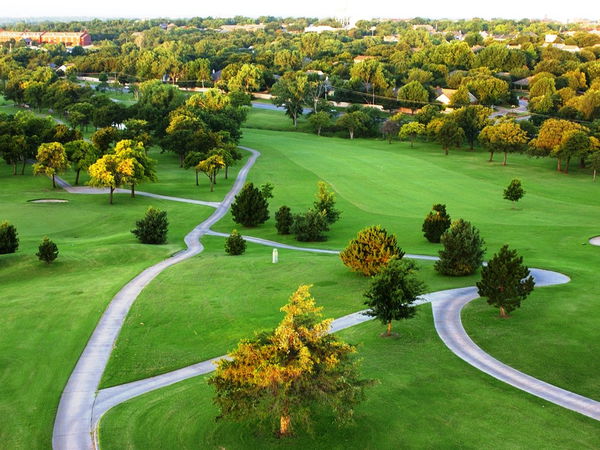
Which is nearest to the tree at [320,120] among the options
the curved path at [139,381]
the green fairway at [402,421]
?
the curved path at [139,381]

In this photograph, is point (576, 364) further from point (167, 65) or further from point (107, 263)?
point (167, 65)

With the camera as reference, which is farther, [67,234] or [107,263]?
[67,234]

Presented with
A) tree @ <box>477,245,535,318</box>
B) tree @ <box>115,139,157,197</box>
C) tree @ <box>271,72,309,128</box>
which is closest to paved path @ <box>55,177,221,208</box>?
tree @ <box>115,139,157,197</box>

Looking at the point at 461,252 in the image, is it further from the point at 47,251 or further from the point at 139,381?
the point at 47,251

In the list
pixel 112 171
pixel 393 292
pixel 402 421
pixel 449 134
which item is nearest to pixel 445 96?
pixel 449 134

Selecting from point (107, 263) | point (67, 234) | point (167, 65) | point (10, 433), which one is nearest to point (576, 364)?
point (10, 433)

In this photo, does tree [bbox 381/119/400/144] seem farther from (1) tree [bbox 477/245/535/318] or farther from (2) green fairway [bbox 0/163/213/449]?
(1) tree [bbox 477/245/535/318]

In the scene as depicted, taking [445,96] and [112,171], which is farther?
[445,96]
